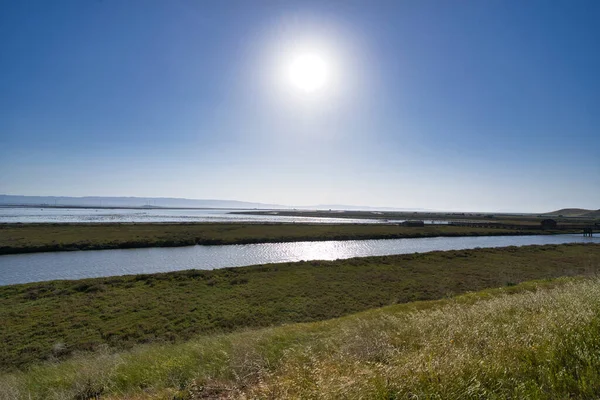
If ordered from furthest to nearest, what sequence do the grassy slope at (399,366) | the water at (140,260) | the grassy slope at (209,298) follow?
the water at (140,260)
the grassy slope at (209,298)
the grassy slope at (399,366)

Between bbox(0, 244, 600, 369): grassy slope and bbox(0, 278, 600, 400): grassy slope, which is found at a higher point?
bbox(0, 278, 600, 400): grassy slope

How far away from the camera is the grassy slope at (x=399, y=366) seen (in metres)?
4.01

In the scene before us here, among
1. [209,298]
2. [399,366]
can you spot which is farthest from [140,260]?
[399,366]

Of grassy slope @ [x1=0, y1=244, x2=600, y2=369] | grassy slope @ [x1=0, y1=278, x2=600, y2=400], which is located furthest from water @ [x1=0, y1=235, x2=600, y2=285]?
grassy slope @ [x1=0, y1=278, x2=600, y2=400]

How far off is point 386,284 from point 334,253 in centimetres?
1881

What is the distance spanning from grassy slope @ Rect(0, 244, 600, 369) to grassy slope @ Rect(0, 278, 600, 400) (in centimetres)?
580

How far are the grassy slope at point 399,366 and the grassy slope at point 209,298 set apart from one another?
5.80m

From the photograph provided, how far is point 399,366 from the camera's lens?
4.49 metres

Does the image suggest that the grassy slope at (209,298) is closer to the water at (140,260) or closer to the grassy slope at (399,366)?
the water at (140,260)

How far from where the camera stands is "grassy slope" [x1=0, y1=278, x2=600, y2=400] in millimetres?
4012

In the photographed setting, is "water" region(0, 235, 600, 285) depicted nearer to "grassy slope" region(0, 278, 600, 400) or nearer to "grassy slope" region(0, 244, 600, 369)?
"grassy slope" region(0, 244, 600, 369)

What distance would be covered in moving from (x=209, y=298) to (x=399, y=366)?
1704 cm

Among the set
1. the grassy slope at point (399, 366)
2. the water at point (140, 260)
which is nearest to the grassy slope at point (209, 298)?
the water at point (140, 260)

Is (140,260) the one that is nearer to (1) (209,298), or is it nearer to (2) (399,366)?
(1) (209,298)
